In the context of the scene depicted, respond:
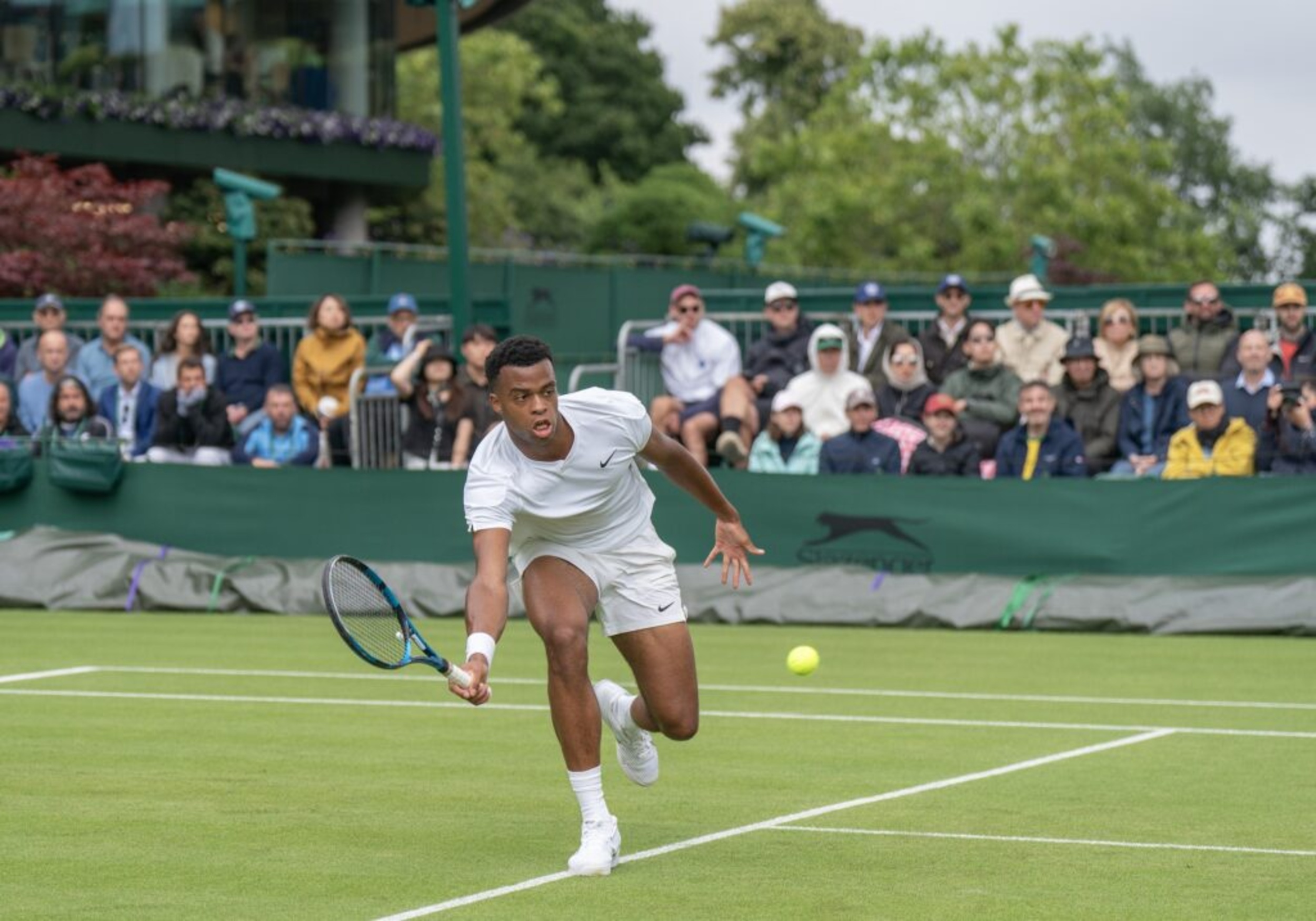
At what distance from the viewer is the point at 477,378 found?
18156 mm

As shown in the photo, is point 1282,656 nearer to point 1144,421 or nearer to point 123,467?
point 1144,421

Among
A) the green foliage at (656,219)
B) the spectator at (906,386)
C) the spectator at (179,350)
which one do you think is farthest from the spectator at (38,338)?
the green foliage at (656,219)

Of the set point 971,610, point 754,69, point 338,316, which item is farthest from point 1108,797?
point 754,69

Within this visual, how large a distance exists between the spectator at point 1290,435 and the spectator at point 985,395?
187cm

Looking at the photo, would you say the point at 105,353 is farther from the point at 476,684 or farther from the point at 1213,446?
the point at 476,684

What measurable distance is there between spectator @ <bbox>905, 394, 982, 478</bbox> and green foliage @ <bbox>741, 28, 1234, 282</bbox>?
4207cm

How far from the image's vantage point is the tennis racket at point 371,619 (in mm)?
6719

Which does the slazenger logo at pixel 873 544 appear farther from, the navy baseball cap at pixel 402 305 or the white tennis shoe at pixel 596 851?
the white tennis shoe at pixel 596 851

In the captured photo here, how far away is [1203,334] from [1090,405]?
1029 mm

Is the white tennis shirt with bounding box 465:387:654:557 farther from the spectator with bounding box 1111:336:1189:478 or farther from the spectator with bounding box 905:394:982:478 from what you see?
the spectator with bounding box 1111:336:1189:478

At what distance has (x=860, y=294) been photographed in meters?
18.2

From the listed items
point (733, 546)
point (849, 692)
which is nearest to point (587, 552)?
point (733, 546)

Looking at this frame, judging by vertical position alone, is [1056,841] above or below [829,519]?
below

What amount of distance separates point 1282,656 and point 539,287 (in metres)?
14.2
